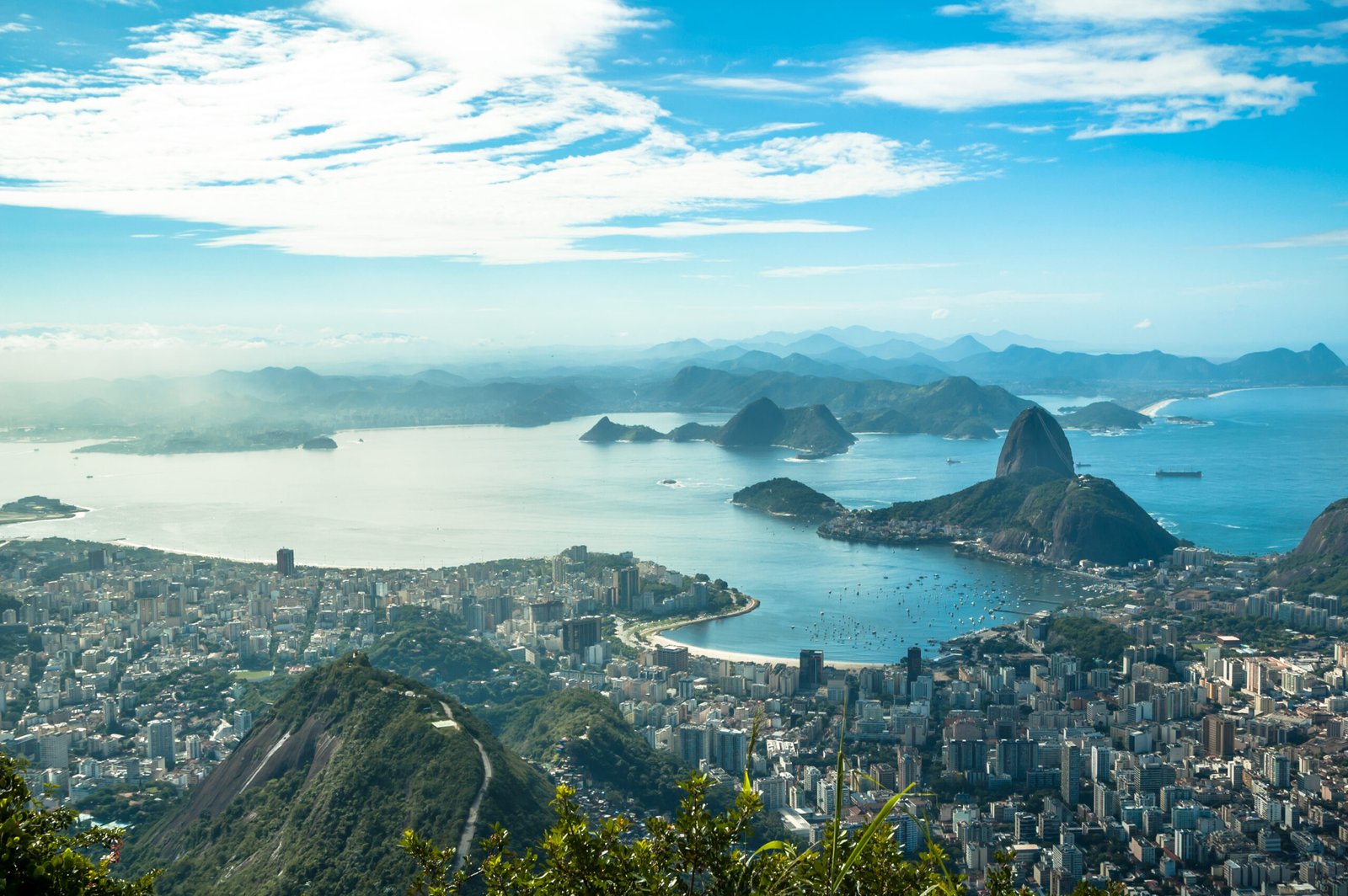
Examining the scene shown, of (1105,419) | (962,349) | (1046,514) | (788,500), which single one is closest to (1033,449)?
(1046,514)

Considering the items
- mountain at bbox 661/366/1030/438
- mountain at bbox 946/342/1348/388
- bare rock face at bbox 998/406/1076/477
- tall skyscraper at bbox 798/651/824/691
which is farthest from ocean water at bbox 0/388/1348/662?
mountain at bbox 946/342/1348/388

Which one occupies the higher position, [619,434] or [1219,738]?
[619,434]

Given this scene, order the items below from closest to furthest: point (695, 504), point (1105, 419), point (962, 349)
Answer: point (695, 504) < point (1105, 419) < point (962, 349)

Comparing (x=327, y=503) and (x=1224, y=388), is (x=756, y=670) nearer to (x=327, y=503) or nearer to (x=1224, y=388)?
(x=327, y=503)

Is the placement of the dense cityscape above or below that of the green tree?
below

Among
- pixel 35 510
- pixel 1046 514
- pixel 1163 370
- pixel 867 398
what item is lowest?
pixel 35 510

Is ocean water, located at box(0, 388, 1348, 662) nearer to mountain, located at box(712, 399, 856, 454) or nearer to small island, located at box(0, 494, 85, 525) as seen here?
small island, located at box(0, 494, 85, 525)

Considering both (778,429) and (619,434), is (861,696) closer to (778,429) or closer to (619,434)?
(778,429)
